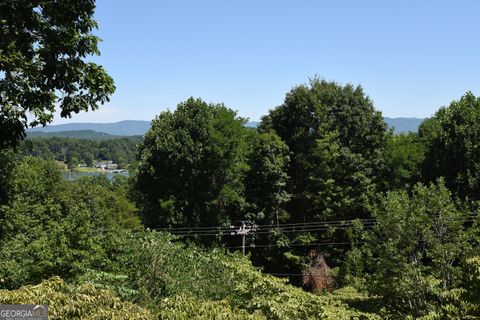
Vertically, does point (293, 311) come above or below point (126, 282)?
above

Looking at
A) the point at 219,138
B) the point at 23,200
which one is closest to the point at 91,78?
the point at 219,138

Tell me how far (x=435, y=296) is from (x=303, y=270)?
12.4m

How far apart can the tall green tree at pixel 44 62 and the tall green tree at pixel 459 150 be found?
2308 centimetres

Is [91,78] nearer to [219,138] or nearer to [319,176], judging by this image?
[219,138]

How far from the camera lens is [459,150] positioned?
2688 cm

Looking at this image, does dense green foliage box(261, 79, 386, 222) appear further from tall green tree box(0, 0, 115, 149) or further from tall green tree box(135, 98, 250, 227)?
tall green tree box(0, 0, 115, 149)

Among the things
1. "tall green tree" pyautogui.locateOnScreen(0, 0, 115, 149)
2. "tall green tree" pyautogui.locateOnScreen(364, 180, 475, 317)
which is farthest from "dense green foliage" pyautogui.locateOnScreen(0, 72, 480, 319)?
"tall green tree" pyautogui.locateOnScreen(0, 0, 115, 149)

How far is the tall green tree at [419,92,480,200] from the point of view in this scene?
2633 centimetres

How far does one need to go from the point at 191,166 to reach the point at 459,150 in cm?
1519

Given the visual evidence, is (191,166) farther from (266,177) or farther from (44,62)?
(44,62)

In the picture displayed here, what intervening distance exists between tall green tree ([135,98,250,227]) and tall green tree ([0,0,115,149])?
727 inches

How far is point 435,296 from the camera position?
1714 centimetres

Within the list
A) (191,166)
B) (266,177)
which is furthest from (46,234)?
(266,177)

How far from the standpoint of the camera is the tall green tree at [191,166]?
27281 mm
